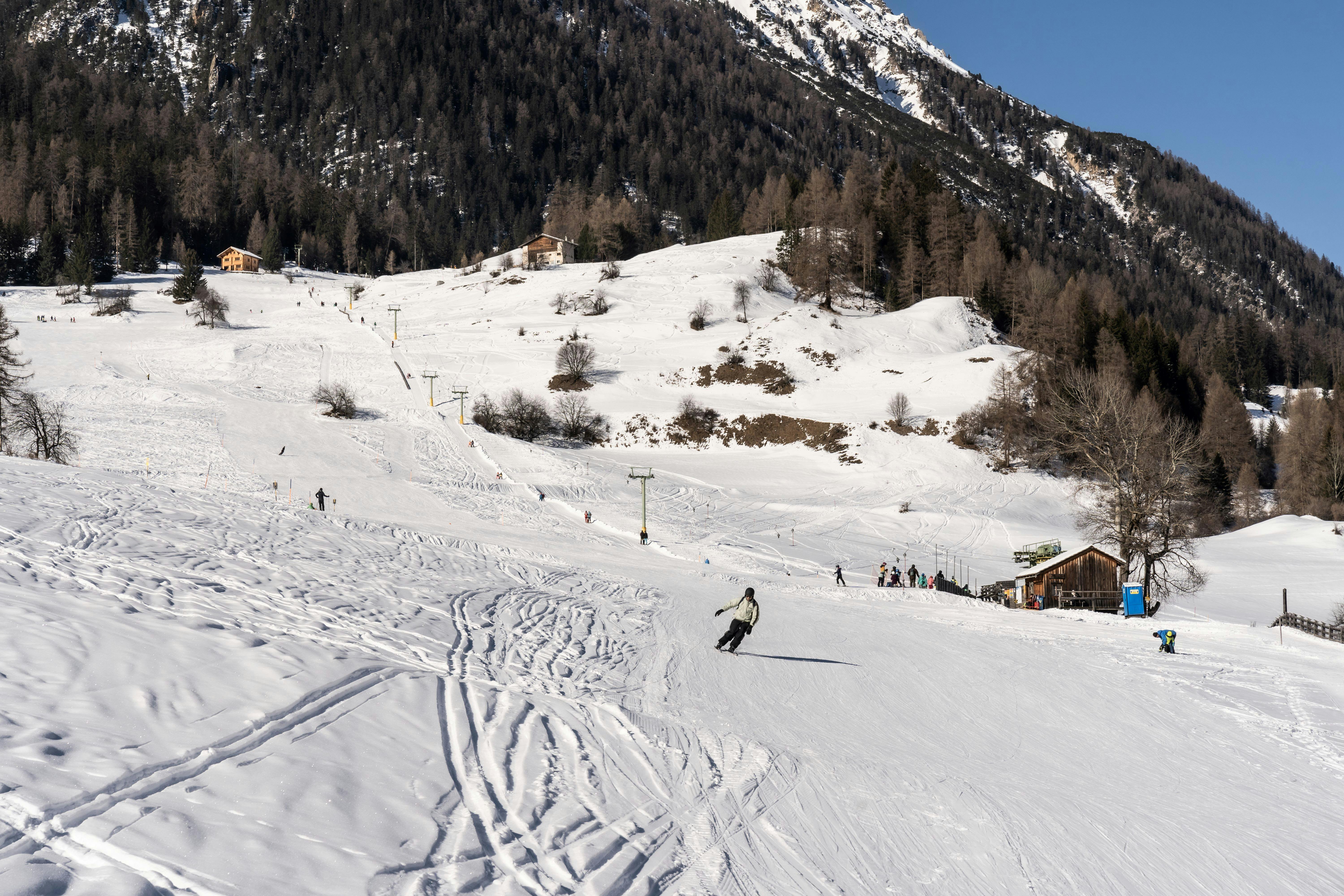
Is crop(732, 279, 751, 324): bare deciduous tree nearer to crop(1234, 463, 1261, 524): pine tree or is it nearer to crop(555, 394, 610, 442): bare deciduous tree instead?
crop(555, 394, 610, 442): bare deciduous tree

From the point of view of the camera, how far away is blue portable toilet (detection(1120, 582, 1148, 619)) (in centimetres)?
2525

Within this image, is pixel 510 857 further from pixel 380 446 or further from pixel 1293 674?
pixel 380 446

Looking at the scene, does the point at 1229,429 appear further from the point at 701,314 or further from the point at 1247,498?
the point at 701,314

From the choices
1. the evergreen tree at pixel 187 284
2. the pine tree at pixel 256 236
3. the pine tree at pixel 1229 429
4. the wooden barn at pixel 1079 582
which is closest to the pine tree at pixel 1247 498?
the pine tree at pixel 1229 429

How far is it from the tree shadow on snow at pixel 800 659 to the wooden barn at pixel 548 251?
11302 centimetres

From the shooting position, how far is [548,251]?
121 metres

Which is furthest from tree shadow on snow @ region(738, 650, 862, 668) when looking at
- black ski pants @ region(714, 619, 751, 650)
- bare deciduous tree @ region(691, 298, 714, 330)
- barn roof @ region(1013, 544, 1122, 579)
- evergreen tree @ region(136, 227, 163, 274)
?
evergreen tree @ region(136, 227, 163, 274)

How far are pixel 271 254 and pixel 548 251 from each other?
42.1m

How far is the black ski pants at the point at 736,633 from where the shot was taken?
43.5ft

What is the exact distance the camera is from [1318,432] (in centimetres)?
7188

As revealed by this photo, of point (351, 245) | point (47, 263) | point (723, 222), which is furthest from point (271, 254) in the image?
point (723, 222)

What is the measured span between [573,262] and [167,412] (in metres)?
77.9

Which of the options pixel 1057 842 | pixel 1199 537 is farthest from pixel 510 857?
pixel 1199 537

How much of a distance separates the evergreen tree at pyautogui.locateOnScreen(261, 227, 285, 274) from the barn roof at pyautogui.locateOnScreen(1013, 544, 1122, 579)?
396 feet
